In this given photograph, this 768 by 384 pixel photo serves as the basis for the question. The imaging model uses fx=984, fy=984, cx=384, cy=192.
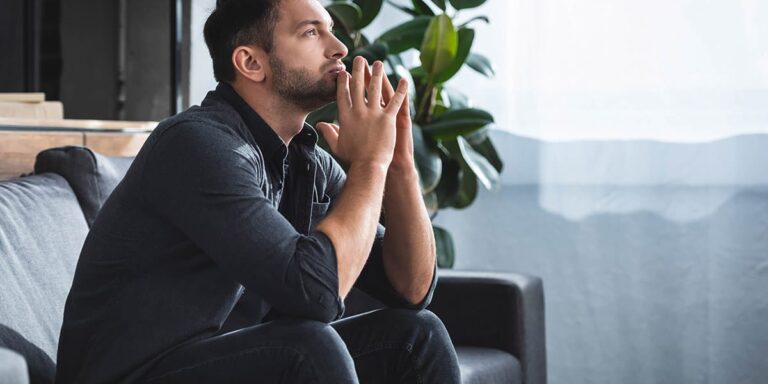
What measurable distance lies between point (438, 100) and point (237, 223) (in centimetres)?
174

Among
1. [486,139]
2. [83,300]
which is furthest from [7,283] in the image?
[486,139]

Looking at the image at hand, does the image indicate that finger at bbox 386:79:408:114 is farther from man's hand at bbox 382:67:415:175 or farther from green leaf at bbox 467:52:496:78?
green leaf at bbox 467:52:496:78

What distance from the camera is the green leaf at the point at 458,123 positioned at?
2.69 meters

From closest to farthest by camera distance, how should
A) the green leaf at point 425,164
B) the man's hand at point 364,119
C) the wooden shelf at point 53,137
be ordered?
the man's hand at point 364,119 → the wooden shelf at point 53,137 → the green leaf at point 425,164

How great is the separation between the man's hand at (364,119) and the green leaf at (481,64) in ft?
4.55

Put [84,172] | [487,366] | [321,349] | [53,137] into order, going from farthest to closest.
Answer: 1. [53,137]
2. [487,366]
3. [84,172]
4. [321,349]

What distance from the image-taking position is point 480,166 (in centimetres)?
284

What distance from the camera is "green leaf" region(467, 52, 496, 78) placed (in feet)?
9.40

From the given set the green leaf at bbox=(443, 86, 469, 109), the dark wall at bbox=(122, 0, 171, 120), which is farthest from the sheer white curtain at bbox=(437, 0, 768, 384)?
the dark wall at bbox=(122, 0, 171, 120)

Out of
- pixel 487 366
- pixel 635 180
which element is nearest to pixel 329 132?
pixel 487 366

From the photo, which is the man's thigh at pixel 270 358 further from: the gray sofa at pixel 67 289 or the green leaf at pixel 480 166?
the green leaf at pixel 480 166

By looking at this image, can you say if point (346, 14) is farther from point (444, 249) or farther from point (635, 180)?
point (635, 180)

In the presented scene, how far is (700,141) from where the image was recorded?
112 inches

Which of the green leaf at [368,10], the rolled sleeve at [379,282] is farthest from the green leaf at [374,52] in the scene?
the rolled sleeve at [379,282]
